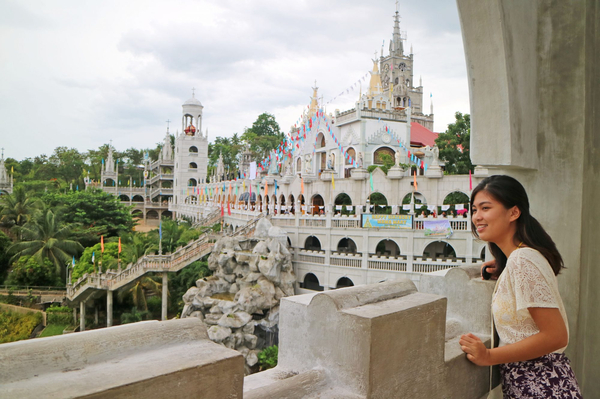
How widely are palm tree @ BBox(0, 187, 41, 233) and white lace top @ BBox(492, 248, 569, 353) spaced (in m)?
37.1

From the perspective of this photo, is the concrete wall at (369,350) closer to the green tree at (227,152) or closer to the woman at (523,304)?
the woman at (523,304)

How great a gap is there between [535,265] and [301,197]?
84.4 feet

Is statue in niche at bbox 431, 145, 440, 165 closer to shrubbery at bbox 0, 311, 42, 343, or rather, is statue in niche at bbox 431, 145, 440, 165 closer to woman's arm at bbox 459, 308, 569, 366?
woman's arm at bbox 459, 308, 569, 366

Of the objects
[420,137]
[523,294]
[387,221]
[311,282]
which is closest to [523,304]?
[523,294]

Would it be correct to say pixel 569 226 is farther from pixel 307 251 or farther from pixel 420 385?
pixel 307 251

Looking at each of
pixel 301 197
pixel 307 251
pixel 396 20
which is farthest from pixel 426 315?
pixel 396 20

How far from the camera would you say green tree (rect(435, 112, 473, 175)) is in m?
24.1

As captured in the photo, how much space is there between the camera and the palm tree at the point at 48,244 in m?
26.5

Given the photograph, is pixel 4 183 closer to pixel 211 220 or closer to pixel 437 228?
pixel 211 220

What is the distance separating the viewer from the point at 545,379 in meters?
1.93

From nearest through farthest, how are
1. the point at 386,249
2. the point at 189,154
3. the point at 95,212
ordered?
1. the point at 386,249
2. the point at 95,212
3. the point at 189,154

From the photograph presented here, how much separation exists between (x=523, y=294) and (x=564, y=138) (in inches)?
57.4

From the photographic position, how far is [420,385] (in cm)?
207

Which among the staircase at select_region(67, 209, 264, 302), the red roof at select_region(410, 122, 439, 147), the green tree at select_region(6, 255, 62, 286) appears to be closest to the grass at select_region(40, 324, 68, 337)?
the staircase at select_region(67, 209, 264, 302)
